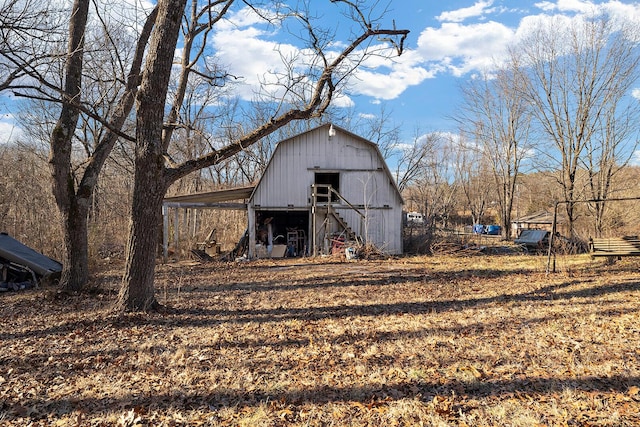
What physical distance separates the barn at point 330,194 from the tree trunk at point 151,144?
11000 millimetres

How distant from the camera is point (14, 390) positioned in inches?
154

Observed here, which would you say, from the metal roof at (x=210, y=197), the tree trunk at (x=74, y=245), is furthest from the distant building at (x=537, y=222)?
the tree trunk at (x=74, y=245)

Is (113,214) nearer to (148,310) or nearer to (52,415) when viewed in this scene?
(148,310)

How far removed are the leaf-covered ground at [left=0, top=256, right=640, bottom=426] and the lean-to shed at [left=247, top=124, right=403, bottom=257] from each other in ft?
28.9

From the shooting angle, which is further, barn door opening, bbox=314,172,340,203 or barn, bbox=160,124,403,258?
barn door opening, bbox=314,172,340,203

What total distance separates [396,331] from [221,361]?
2.68 metres

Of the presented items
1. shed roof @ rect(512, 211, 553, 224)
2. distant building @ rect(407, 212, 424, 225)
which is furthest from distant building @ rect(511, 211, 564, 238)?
distant building @ rect(407, 212, 424, 225)

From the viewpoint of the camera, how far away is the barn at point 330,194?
1750cm

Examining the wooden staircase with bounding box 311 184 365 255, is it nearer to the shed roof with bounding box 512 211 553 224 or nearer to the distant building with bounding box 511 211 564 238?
the distant building with bounding box 511 211 564 238

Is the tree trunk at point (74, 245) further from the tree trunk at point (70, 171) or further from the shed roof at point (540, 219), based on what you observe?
the shed roof at point (540, 219)

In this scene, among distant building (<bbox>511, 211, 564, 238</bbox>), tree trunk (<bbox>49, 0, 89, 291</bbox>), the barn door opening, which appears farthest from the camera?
distant building (<bbox>511, 211, 564, 238</bbox>)

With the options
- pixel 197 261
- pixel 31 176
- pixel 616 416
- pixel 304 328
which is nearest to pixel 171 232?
pixel 197 261

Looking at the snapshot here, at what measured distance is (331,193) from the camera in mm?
18234

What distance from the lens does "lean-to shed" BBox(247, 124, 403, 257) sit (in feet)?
57.5
